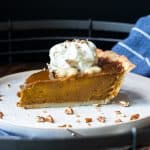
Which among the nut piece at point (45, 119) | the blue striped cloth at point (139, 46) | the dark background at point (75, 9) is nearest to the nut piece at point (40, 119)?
the nut piece at point (45, 119)

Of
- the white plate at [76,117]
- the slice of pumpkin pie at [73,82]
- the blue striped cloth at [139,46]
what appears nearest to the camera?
the white plate at [76,117]

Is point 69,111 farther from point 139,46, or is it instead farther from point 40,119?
point 139,46

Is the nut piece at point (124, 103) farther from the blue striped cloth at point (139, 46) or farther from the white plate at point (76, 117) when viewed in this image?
the blue striped cloth at point (139, 46)

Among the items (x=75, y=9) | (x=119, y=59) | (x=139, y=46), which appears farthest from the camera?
(x=75, y=9)

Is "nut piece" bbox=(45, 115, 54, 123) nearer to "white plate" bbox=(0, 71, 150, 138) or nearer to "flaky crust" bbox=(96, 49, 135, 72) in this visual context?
"white plate" bbox=(0, 71, 150, 138)

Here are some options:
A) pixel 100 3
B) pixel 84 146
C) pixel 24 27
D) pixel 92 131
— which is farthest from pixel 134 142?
pixel 100 3

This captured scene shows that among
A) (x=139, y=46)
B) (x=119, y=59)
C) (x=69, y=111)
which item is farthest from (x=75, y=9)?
(x=69, y=111)
